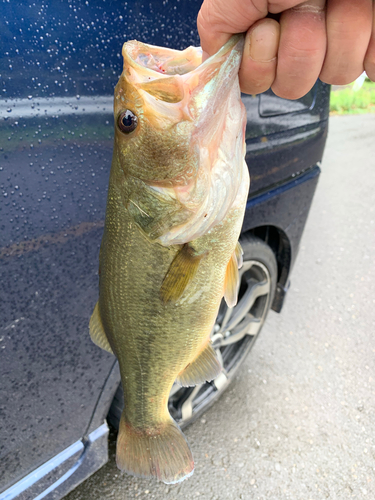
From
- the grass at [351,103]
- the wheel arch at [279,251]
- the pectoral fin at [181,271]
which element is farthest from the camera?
the grass at [351,103]

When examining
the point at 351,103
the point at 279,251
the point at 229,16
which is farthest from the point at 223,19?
the point at 351,103

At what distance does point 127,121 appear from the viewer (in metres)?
0.99

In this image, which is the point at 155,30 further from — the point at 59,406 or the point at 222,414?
the point at 222,414

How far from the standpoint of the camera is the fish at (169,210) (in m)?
0.95

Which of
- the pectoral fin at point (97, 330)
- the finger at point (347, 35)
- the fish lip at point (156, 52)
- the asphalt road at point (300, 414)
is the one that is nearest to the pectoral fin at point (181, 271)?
the pectoral fin at point (97, 330)

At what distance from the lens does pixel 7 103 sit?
109 centimetres

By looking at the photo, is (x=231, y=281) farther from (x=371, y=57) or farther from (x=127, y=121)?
(x=371, y=57)

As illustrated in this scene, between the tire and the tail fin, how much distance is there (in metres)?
0.70

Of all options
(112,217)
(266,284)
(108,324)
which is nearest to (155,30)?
(112,217)

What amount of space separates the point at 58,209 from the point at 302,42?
0.84 meters

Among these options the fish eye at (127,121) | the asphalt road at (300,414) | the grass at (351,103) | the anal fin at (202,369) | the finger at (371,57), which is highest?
the finger at (371,57)

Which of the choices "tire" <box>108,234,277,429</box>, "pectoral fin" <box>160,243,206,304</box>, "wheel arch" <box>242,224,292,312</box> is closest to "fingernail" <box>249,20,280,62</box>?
"pectoral fin" <box>160,243,206,304</box>

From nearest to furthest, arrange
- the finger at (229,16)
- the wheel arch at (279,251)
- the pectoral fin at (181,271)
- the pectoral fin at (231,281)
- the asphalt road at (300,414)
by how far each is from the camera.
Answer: the finger at (229,16) → the pectoral fin at (181,271) → the pectoral fin at (231,281) → the asphalt road at (300,414) → the wheel arch at (279,251)

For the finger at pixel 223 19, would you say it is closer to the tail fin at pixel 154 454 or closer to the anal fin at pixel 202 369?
→ the anal fin at pixel 202 369
